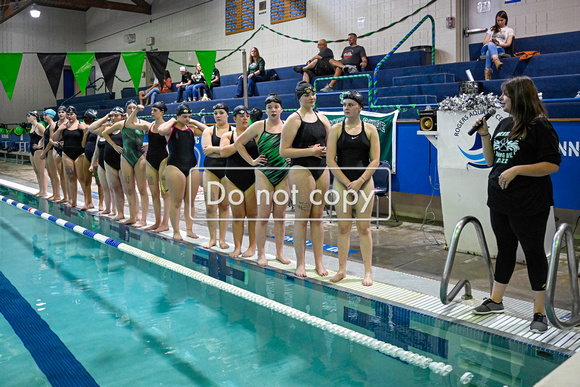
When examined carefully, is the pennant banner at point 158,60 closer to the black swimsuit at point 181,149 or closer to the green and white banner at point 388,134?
the black swimsuit at point 181,149

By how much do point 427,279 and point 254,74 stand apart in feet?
31.7

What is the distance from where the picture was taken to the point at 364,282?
14.2ft

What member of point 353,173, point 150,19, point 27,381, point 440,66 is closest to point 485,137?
point 353,173

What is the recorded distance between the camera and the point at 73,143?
8586 millimetres

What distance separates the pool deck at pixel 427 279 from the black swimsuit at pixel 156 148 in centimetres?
100

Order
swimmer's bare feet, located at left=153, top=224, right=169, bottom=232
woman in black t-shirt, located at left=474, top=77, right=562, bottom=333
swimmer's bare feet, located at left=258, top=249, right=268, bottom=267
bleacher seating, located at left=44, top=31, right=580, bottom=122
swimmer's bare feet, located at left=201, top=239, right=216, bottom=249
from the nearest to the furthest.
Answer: woman in black t-shirt, located at left=474, top=77, right=562, bottom=333 → swimmer's bare feet, located at left=258, top=249, right=268, bottom=267 → swimmer's bare feet, located at left=201, top=239, right=216, bottom=249 → bleacher seating, located at left=44, top=31, right=580, bottom=122 → swimmer's bare feet, located at left=153, top=224, right=169, bottom=232

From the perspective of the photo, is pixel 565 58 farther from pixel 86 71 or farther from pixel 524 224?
pixel 86 71

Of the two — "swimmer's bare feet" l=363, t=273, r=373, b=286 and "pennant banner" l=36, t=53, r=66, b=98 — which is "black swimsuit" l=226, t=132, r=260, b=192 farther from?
"pennant banner" l=36, t=53, r=66, b=98

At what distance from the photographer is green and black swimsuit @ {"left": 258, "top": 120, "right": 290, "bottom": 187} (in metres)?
4.80

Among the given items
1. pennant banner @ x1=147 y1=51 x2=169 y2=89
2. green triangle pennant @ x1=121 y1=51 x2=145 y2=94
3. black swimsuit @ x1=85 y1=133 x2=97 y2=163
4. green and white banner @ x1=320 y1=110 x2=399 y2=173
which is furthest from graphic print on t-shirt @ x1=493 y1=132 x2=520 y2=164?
black swimsuit @ x1=85 y1=133 x2=97 y2=163

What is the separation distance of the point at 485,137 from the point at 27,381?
324cm

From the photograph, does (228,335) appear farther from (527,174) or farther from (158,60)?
(158,60)

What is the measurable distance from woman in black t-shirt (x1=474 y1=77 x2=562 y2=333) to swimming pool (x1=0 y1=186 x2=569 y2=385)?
577mm

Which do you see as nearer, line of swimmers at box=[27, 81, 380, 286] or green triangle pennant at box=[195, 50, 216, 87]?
line of swimmers at box=[27, 81, 380, 286]
